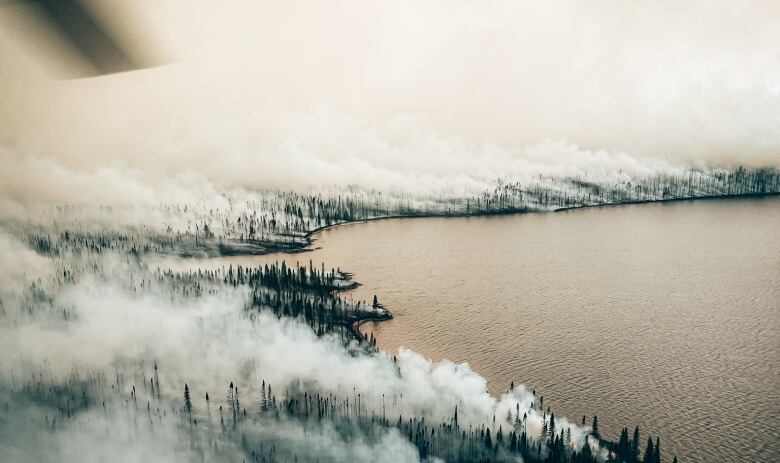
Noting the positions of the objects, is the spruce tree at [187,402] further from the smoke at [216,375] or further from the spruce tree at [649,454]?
the spruce tree at [649,454]

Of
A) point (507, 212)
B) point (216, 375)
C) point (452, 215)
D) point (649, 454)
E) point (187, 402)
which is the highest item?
point (507, 212)

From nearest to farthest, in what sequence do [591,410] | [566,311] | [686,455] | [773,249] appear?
1. [686,455]
2. [591,410]
3. [566,311]
4. [773,249]

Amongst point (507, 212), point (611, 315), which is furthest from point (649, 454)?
point (507, 212)

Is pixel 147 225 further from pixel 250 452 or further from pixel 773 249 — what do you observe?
pixel 773 249

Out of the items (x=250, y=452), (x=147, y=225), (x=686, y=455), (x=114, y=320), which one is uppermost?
(x=147, y=225)

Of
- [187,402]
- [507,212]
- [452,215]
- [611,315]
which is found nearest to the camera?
[187,402]

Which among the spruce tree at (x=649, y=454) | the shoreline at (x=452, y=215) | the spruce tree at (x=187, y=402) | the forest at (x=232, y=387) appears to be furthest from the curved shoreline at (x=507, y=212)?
the spruce tree at (x=649, y=454)

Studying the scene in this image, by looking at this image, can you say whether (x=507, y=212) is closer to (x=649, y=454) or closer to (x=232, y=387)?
(x=232, y=387)

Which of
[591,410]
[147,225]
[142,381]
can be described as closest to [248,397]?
[142,381]

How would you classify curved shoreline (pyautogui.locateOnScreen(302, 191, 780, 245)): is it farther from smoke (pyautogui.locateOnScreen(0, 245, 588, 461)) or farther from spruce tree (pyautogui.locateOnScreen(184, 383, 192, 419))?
spruce tree (pyautogui.locateOnScreen(184, 383, 192, 419))
